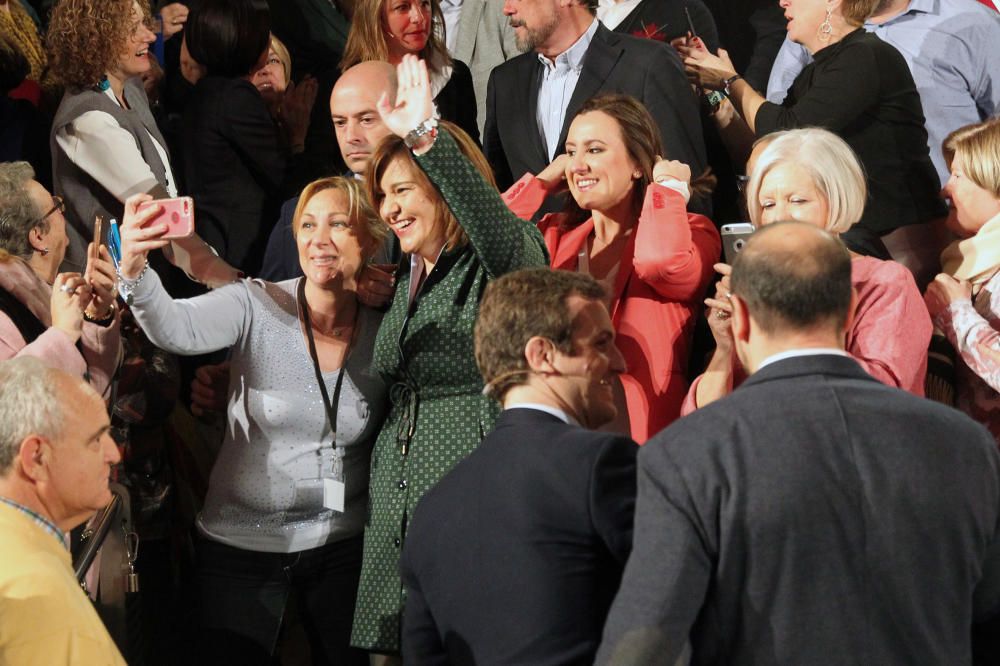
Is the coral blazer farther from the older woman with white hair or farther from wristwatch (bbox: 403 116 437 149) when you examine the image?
wristwatch (bbox: 403 116 437 149)

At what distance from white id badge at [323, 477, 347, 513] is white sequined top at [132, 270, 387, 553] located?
32 millimetres

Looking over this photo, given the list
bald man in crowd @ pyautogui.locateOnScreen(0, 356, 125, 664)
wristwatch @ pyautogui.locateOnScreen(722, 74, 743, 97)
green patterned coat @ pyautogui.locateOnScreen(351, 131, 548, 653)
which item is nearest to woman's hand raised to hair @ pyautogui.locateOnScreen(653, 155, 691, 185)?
green patterned coat @ pyautogui.locateOnScreen(351, 131, 548, 653)

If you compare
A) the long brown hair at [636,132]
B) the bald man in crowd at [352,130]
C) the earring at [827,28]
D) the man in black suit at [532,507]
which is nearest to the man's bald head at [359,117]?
the bald man in crowd at [352,130]

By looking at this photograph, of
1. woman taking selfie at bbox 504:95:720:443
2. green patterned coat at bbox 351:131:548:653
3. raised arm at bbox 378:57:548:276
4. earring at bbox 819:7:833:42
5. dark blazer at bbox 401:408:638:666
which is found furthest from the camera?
earring at bbox 819:7:833:42

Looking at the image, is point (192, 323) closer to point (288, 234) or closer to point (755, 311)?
point (288, 234)

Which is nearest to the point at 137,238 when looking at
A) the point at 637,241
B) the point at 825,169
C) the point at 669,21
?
the point at 637,241

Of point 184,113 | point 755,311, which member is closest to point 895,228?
point 755,311

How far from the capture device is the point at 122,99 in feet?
16.5

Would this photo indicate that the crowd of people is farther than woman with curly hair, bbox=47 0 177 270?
No

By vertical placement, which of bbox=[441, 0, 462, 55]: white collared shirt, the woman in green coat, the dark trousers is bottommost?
the dark trousers

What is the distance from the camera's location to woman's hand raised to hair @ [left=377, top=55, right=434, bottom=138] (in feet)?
10.7

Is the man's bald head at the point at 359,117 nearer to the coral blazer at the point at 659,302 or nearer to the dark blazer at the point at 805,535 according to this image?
the coral blazer at the point at 659,302

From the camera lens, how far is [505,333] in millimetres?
2857

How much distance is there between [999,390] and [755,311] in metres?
1.35
